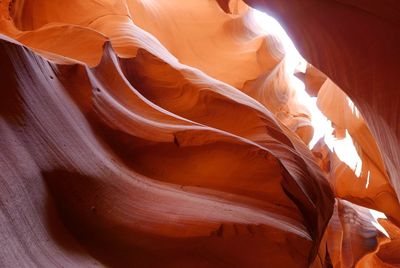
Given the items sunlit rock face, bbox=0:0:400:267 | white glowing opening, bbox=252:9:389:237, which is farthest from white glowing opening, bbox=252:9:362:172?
sunlit rock face, bbox=0:0:400:267

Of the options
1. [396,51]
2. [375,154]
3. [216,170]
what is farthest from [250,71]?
[396,51]

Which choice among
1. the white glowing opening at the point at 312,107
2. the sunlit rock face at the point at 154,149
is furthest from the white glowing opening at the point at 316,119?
the sunlit rock face at the point at 154,149

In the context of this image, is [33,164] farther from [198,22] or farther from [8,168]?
[198,22]

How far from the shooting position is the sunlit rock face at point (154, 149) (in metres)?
1.40

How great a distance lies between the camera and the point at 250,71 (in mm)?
4449

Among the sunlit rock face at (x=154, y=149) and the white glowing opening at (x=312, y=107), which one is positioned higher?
the sunlit rock face at (x=154, y=149)

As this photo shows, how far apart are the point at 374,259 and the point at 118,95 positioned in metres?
3.06

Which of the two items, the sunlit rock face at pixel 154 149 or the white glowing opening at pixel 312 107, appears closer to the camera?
the sunlit rock face at pixel 154 149

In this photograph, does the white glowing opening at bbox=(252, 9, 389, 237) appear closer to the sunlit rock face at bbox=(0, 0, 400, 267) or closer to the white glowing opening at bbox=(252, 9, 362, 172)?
the white glowing opening at bbox=(252, 9, 362, 172)

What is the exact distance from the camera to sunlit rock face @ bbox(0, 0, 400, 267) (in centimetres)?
140

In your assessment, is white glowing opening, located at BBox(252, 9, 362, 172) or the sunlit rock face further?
white glowing opening, located at BBox(252, 9, 362, 172)

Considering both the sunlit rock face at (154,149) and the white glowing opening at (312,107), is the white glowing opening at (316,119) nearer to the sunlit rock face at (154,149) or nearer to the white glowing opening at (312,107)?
the white glowing opening at (312,107)

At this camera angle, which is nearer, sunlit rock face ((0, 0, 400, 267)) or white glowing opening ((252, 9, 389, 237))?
sunlit rock face ((0, 0, 400, 267))

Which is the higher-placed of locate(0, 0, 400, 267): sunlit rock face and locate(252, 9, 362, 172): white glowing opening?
locate(0, 0, 400, 267): sunlit rock face
